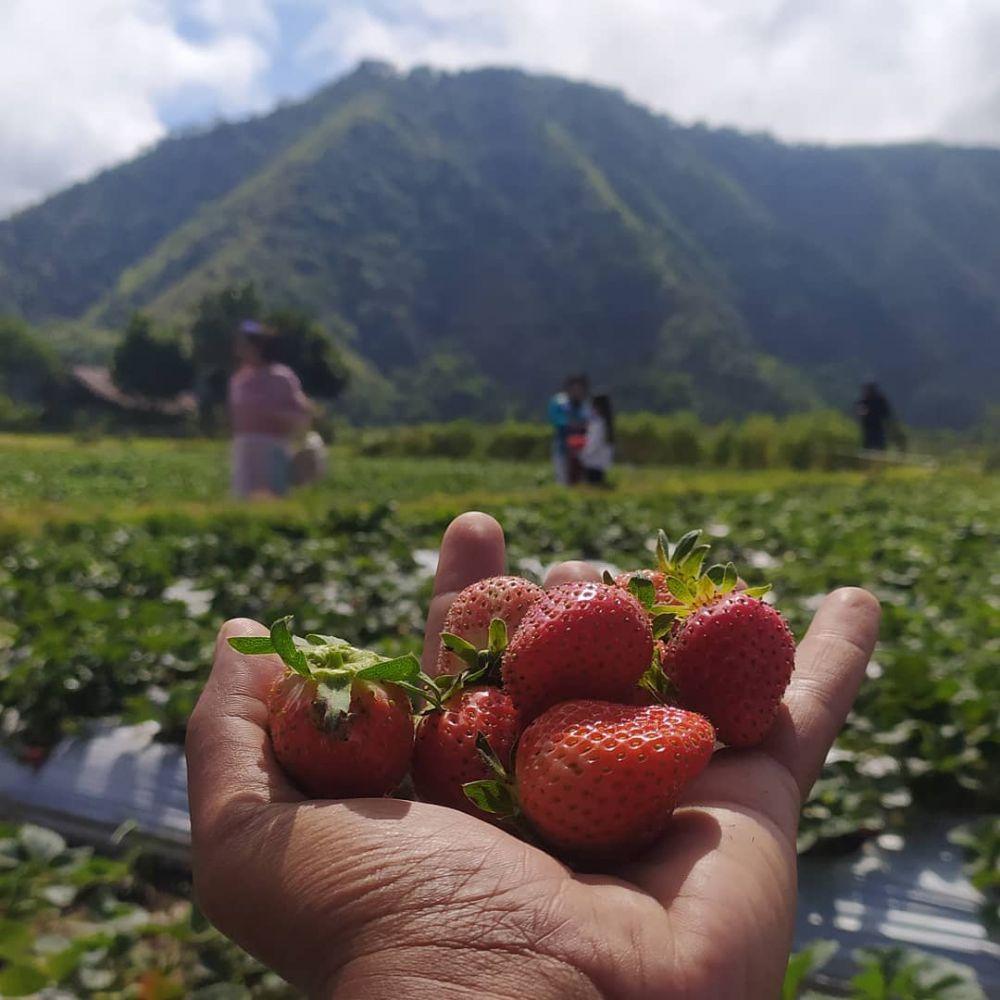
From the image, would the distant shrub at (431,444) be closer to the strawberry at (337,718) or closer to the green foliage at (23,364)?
the strawberry at (337,718)

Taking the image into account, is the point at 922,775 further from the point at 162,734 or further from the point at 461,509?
the point at 461,509

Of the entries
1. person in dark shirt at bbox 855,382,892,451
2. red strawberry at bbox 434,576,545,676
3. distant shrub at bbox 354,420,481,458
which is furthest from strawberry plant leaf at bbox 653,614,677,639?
distant shrub at bbox 354,420,481,458

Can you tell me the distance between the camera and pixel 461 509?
7359 mm

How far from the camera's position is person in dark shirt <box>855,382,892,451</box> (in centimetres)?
1800

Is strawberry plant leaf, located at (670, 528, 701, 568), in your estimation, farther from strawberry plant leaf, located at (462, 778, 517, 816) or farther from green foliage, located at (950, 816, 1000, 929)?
green foliage, located at (950, 816, 1000, 929)

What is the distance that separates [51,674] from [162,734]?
498mm

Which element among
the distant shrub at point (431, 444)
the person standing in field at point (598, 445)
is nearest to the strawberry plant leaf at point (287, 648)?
the person standing in field at point (598, 445)

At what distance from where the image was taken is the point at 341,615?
12.5 feet

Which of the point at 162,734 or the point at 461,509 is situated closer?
the point at 162,734

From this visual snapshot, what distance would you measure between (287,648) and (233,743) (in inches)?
6.9

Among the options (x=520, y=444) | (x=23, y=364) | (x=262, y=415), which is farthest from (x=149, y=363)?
(x=262, y=415)

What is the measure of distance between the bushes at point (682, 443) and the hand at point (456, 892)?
19275 mm

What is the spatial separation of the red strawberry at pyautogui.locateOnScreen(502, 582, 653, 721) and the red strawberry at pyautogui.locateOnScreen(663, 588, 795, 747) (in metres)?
0.12

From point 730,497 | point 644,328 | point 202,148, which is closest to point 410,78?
point 202,148
